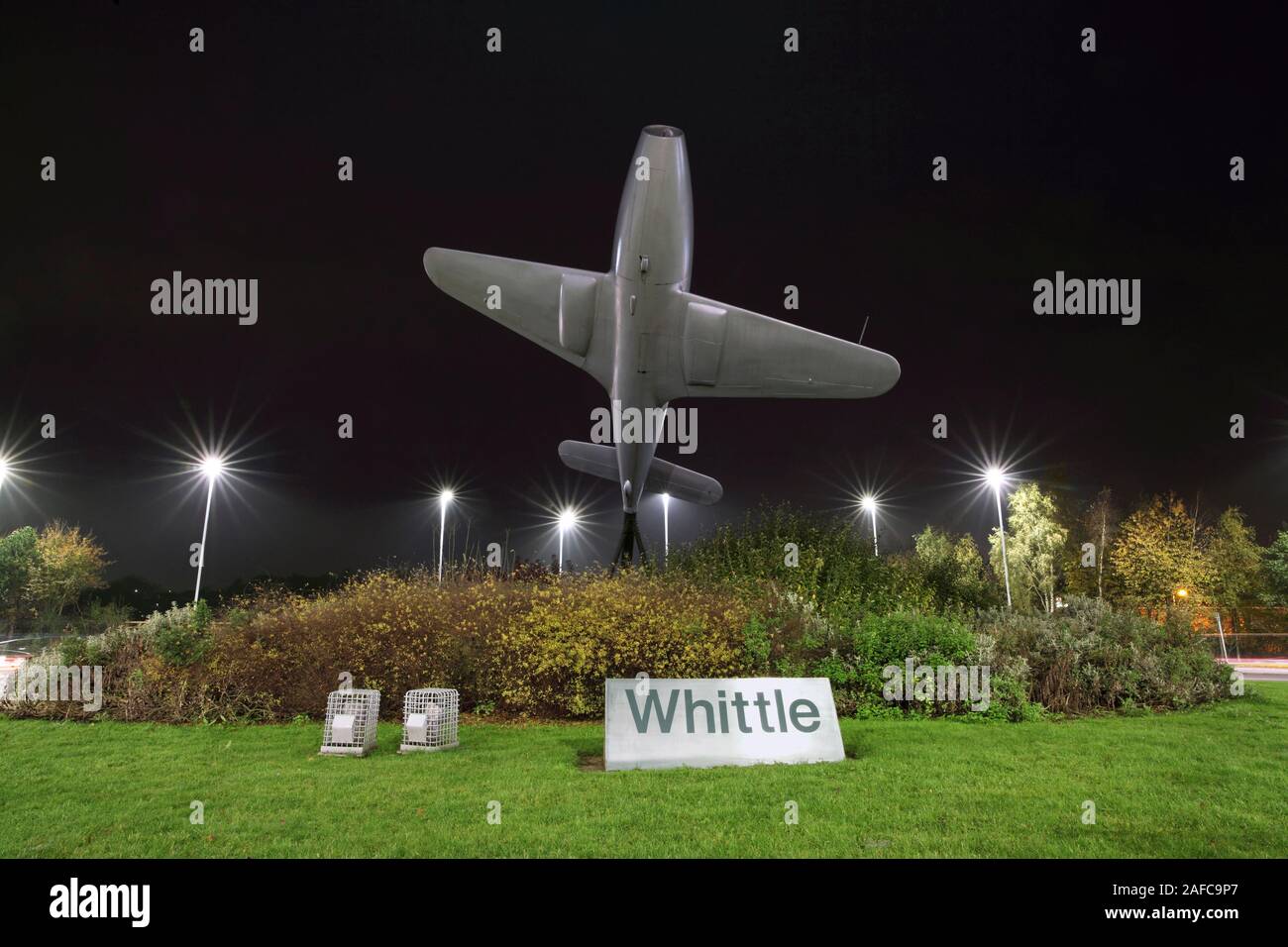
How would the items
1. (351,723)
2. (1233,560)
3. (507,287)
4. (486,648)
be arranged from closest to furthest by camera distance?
(351,723) → (486,648) → (507,287) → (1233,560)

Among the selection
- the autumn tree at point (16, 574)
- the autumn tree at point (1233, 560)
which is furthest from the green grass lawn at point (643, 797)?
the autumn tree at point (16, 574)

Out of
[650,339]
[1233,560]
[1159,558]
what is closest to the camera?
[650,339]

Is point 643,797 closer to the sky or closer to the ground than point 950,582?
closer to the ground

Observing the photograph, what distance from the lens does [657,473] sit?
925 inches

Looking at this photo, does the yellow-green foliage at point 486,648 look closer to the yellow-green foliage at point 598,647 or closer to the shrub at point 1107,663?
the yellow-green foliage at point 598,647

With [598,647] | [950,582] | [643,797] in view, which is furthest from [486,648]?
[950,582]

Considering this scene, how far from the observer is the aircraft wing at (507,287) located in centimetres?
1925

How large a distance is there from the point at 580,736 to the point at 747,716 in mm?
2185

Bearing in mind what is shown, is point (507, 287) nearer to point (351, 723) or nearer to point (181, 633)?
point (181, 633)

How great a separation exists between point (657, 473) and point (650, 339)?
6544 millimetres

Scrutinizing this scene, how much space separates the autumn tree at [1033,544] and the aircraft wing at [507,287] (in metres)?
29.6

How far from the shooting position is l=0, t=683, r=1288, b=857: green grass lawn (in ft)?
17.7

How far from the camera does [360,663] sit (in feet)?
36.4
